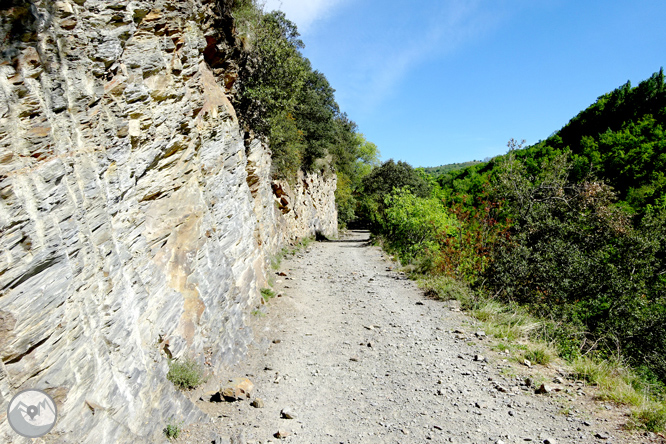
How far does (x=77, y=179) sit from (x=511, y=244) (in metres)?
9.74

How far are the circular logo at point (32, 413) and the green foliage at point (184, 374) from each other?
240 centimetres

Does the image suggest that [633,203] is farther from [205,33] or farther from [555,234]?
[205,33]

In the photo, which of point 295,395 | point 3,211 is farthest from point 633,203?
point 3,211

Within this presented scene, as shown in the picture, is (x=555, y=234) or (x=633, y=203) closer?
(x=555, y=234)

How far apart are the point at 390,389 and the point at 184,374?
3080 millimetres

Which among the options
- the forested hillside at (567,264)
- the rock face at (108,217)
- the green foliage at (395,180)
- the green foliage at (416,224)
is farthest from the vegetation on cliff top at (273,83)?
the green foliage at (395,180)

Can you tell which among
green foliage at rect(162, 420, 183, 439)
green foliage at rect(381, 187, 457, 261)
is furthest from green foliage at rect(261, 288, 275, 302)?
green foliage at rect(381, 187, 457, 261)

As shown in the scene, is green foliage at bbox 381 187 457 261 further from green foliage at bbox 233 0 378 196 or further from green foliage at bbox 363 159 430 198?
green foliage at bbox 363 159 430 198

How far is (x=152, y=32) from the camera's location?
5.23m

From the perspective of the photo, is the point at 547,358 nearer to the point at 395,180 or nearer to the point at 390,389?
the point at 390,389

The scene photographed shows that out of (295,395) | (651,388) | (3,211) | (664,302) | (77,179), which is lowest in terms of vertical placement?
(651,388)

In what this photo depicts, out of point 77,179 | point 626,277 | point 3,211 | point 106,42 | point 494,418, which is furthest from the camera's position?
point 626,277

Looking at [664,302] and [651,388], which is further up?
[664,302]

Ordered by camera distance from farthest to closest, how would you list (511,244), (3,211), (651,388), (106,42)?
(511,244) < (651,388) < (106,42) < (3,211)
